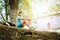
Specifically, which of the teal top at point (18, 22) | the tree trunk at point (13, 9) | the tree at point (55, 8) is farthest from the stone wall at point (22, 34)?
the tree at point (55, 8)

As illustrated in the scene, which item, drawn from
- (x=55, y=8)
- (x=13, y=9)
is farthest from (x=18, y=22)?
(x=55, y=8)

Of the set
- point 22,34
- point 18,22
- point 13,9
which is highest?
point 13,9

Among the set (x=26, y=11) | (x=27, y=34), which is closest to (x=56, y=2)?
(x=26, y=11)

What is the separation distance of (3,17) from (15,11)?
258 mm

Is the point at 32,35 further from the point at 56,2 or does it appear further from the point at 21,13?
the point at 56,2

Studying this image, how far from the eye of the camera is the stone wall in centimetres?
379

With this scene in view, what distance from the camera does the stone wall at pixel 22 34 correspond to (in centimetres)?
379

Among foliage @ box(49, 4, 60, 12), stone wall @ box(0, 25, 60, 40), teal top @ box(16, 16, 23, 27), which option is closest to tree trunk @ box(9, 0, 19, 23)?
teal top @ box(16, 16, 23, 27)

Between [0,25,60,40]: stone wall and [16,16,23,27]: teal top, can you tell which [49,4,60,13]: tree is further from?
[16,16,23,27]: teal top

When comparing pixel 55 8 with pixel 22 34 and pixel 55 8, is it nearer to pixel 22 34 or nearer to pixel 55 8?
pixel 55 8

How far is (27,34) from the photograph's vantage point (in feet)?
A: 12.7

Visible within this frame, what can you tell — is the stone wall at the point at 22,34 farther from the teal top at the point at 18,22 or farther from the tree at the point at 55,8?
the tree at the point at 55,8

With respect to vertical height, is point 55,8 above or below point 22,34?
above

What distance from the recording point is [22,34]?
385cm
